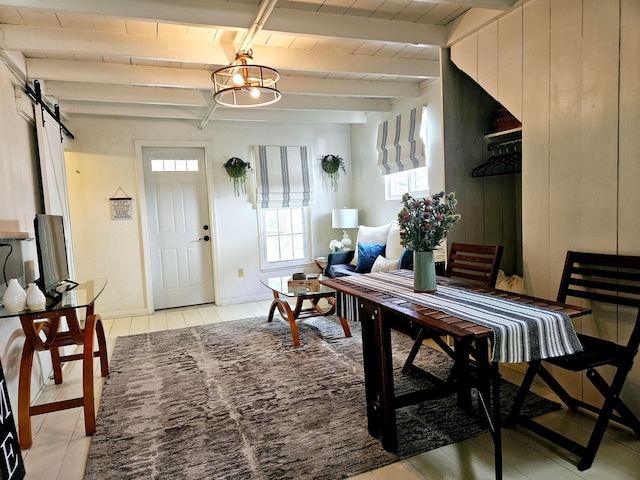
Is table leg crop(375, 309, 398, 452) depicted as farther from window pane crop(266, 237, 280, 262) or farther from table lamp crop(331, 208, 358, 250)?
window pane crop(266, 237, 280, 262)

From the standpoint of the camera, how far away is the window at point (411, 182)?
431cm

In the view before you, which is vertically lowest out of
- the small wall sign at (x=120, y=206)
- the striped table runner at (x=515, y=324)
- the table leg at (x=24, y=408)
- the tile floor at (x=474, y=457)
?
the tile floor at (x=474, y=457)

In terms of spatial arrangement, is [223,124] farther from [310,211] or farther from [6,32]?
[6,32]

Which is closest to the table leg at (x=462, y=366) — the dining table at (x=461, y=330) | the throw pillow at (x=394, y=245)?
the dining table at (x=461, y=330)

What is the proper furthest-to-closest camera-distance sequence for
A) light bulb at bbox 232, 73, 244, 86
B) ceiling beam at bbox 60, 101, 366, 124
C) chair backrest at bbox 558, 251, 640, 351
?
ceiling beam at bbox 60, 101, 366, 124
light bulb at bbox 232, 73, 244, 86
chair backrest at bbox 558, 251, 640, 351

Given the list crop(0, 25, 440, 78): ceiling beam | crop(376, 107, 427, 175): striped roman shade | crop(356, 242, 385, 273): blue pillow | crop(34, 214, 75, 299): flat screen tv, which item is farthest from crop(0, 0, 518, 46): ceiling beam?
crop(356, 242, 385, 273): blue pillow

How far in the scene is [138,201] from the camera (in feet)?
16.1

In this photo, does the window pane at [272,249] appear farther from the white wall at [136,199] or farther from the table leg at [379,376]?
the table leg at [379,376]

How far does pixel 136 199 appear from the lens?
490 centimetres

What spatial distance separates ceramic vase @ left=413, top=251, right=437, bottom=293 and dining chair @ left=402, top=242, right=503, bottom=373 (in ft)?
1.42

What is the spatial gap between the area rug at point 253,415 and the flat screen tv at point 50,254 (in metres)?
0.82

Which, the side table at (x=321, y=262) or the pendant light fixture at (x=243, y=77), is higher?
the pendant light fixture at (x=243, y=77)

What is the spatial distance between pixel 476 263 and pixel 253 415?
5.46ft

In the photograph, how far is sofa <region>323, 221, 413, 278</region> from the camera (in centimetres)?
423
